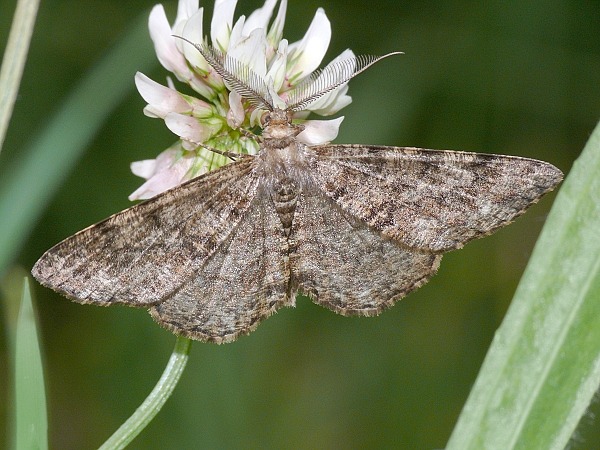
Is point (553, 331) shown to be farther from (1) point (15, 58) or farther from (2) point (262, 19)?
(1) point (15, 58)

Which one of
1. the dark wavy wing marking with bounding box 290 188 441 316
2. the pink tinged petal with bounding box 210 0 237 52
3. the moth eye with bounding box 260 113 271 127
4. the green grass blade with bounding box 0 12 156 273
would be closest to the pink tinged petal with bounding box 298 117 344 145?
the moth eye with bounding box 260 113 271 127

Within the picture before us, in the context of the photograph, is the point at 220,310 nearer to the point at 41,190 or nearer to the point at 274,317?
the point at 41,190

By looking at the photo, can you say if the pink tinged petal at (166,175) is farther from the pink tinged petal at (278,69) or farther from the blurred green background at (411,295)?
the blurred green background at (411,295)

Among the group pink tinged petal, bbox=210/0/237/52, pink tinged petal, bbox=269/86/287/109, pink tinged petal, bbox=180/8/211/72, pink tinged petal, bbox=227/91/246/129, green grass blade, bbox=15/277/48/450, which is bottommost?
green grass blade, bbox=15/277/48/450

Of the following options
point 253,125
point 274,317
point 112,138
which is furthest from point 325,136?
point 112,138

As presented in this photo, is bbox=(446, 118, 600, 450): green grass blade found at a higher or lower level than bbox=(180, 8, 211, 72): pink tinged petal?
lower

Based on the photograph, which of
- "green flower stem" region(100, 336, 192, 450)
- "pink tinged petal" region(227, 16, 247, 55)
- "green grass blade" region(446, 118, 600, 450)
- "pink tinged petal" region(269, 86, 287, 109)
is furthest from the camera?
"pink tinged petal" region(269, 86, 287, 109)

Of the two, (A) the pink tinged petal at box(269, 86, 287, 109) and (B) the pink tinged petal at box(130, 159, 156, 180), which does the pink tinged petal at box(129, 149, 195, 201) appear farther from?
(A) the pink tinged petal at box(269, 86, 287, 109)

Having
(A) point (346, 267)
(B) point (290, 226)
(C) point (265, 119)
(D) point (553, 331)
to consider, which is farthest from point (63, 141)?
(D) point (553, 331)
